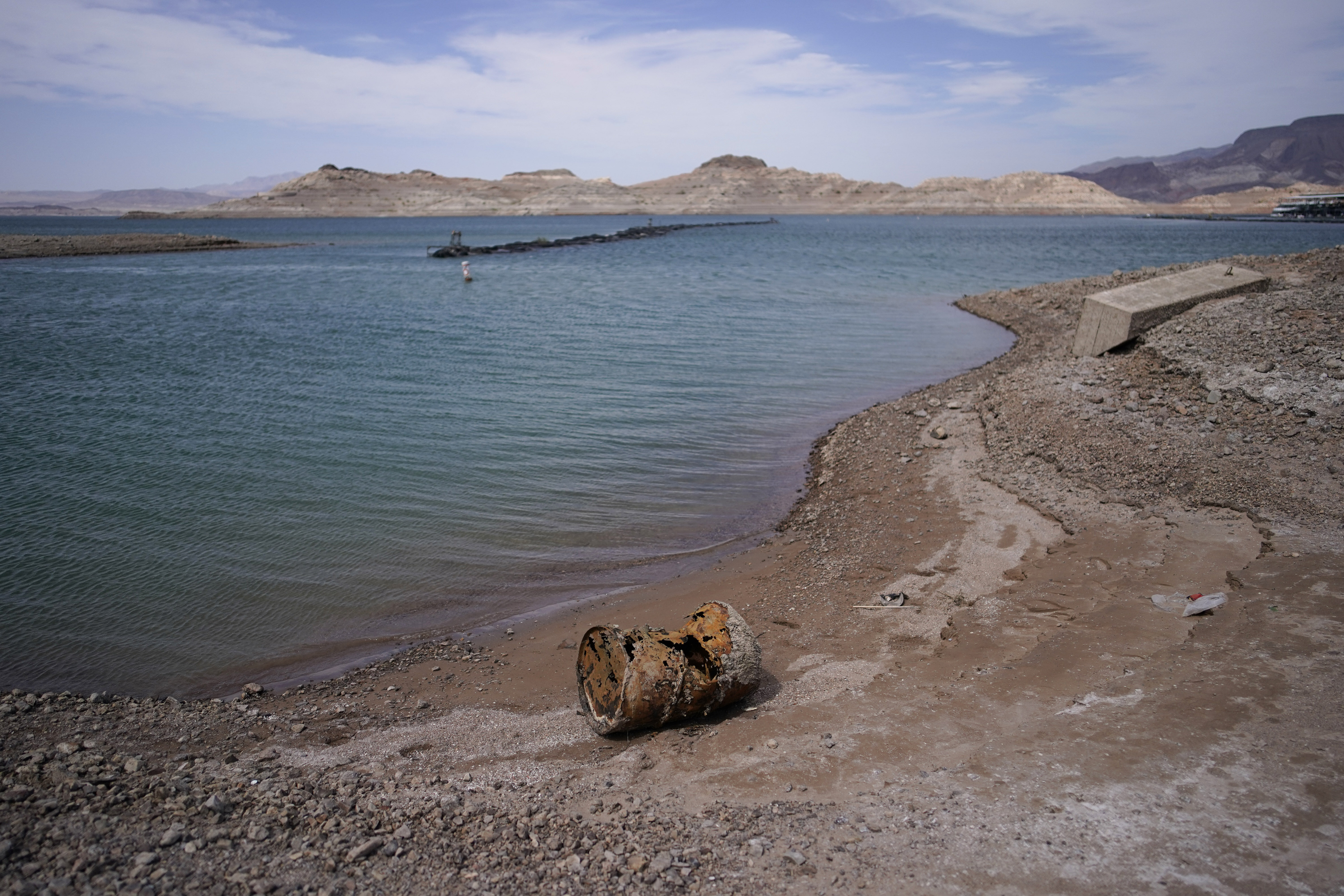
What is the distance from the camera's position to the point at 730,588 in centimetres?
805

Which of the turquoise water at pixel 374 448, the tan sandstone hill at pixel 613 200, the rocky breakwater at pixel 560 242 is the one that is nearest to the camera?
the turquoise water at pixel 374 448

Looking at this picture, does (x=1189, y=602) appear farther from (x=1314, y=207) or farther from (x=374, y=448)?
(x=1314, y=207)

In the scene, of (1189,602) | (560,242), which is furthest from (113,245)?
(1189,602)

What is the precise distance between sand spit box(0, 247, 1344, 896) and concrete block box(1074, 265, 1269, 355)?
147 inches

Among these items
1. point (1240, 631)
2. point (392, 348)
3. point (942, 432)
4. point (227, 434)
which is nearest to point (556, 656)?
point (1240, 631)

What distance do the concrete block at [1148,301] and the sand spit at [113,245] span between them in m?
62.7

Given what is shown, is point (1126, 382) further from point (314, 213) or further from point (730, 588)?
point (314, 213)

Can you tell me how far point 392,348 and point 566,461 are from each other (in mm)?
11719

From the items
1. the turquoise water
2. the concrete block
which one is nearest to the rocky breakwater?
the turquoise water

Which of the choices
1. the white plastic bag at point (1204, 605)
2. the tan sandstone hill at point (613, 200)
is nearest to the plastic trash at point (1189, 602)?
the white plastic bag at point (1204, 605)

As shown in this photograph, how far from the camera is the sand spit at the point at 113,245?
1964 inches

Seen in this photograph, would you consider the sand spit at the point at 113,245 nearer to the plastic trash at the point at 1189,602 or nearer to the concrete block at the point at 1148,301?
the concrete block at the point at 1148,301

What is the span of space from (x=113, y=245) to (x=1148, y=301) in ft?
225

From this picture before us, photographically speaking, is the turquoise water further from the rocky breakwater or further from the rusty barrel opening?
the rocky breakwater
